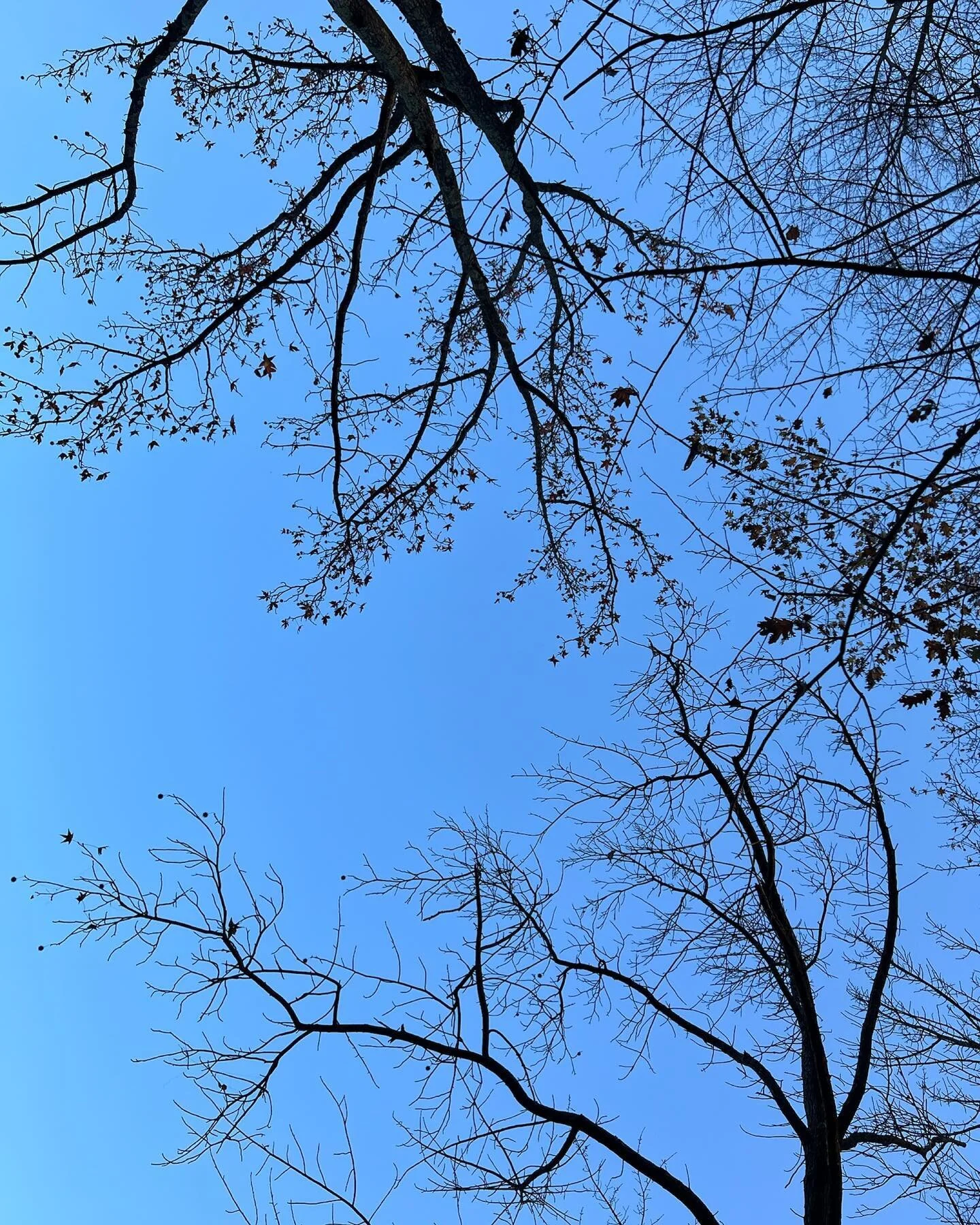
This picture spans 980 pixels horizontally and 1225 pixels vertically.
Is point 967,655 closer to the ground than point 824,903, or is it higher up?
higher up

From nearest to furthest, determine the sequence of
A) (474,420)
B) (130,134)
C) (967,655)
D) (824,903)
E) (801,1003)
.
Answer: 1. (967,655)
2. (801,1003)
3. (824,903)
4. (130,134)
5. (474,420)

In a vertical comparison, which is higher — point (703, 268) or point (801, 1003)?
point (703, 268)

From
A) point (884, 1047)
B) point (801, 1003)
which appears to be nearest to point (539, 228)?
point (801, 1003)

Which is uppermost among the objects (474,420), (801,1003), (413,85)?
(413,85)

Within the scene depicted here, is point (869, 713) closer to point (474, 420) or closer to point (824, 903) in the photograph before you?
point (824, 903)

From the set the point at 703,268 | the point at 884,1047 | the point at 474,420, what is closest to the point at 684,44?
the point at 703,268

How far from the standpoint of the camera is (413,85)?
6.08 meters

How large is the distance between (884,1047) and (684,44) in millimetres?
7744

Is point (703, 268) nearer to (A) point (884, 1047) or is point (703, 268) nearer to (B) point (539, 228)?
(B) point (539, 228)

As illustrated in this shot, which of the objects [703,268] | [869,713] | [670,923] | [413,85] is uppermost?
[413,85]

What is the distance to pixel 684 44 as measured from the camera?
15.4ft

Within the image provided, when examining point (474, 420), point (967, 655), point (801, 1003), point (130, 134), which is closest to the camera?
point (967, 655)

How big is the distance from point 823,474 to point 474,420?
351 centimetres

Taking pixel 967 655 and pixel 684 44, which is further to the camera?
pixel 967 655
